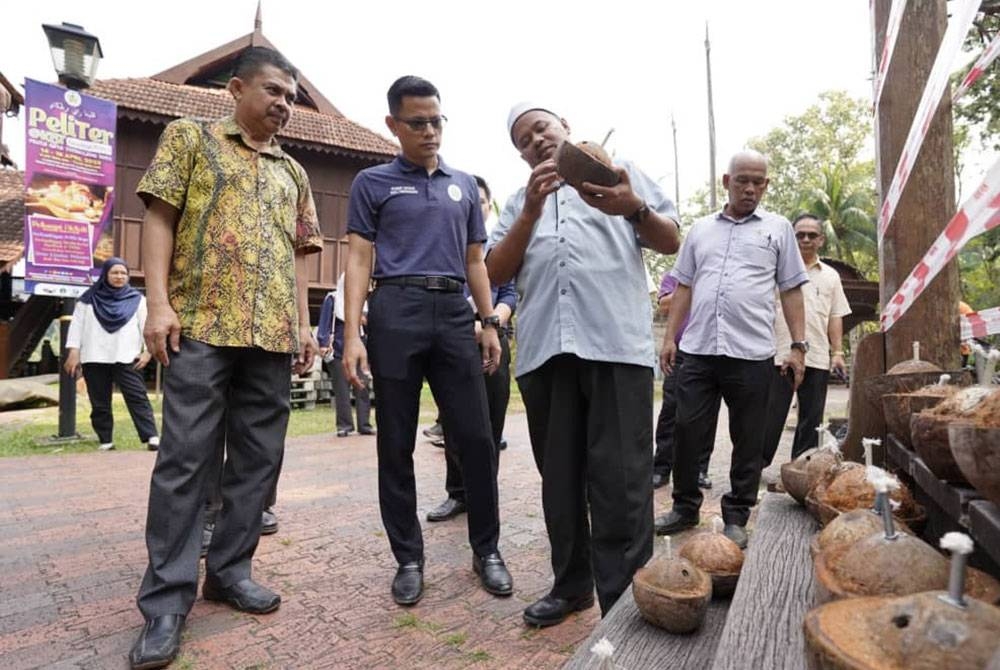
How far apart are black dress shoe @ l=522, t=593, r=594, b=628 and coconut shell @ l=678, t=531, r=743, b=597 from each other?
0.52 m

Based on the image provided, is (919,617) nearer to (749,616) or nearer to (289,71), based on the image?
(749,616)

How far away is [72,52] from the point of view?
23.2ft

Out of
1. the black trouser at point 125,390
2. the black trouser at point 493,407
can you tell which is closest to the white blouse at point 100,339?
the black trouser at point 125,390

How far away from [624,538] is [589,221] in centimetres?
111

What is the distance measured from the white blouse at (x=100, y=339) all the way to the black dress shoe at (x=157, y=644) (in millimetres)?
4923

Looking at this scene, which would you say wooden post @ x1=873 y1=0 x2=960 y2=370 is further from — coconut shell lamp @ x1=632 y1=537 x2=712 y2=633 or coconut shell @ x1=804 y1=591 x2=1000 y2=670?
coconut shell @ x1=804 y1=591 x2=1000 y2=670

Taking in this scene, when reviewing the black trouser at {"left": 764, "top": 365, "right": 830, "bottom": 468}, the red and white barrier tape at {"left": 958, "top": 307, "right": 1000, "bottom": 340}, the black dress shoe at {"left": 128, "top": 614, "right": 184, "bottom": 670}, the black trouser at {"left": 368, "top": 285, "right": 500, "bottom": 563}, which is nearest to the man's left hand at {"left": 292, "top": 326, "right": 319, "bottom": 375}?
the black trouser at {"left": 368, "top": 285, "right": 500, "bottom": 563}

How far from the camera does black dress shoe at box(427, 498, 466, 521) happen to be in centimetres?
397

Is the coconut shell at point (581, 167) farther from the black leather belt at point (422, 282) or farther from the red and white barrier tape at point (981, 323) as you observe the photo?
the red and white barrier tape at point (981, 323)

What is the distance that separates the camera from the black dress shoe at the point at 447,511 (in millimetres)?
3969

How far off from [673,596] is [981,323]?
163 cm

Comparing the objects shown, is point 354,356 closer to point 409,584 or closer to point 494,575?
point 409,584

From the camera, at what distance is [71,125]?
7.07 m

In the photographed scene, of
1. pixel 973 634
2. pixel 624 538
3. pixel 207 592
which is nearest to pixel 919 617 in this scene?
pixel 973 634
